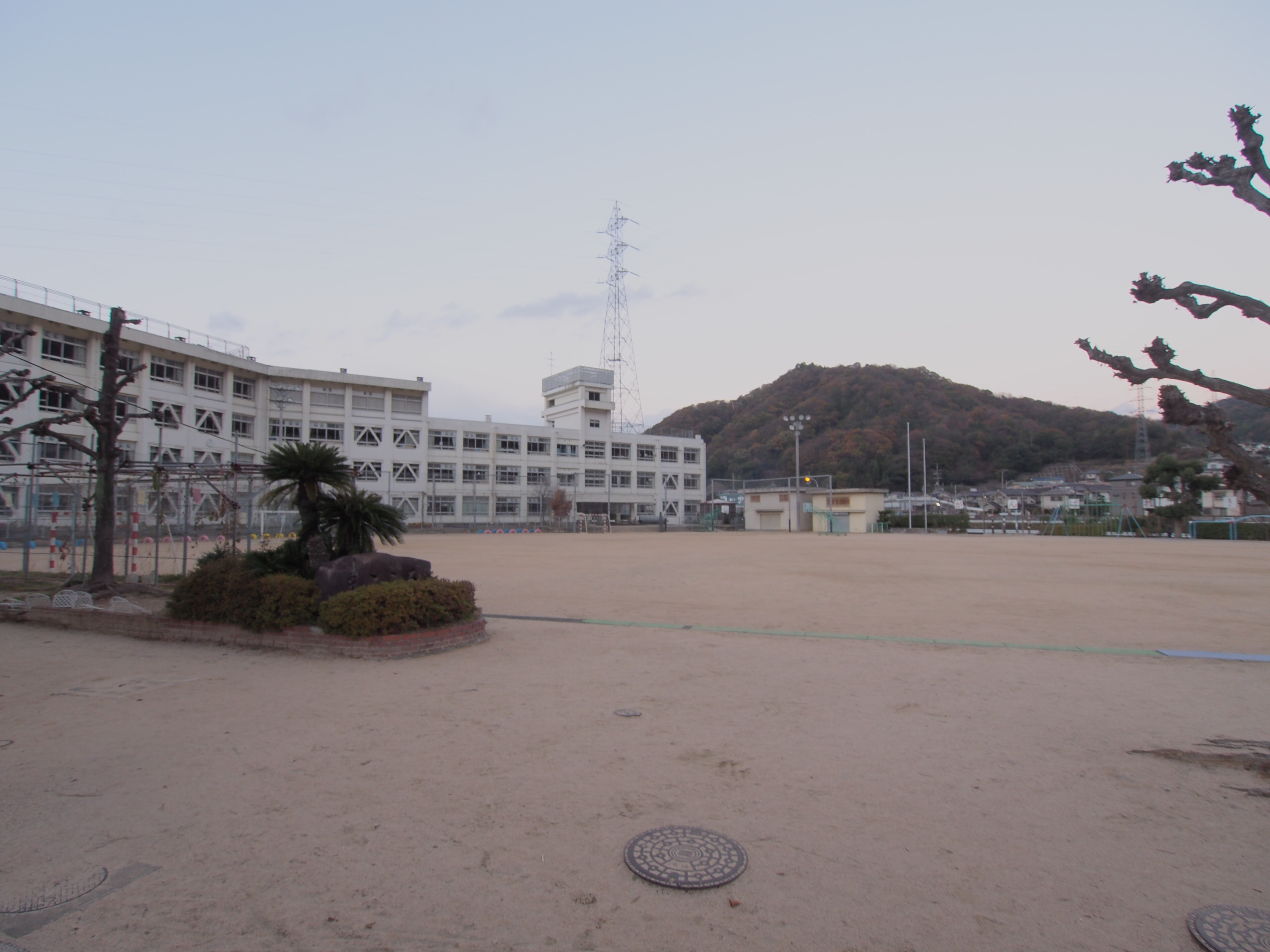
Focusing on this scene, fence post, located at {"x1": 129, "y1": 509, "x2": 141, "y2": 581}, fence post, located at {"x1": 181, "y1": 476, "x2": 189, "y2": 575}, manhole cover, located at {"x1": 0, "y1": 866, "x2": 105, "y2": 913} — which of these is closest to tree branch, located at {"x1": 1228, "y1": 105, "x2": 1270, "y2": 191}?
manhole cover, located at {"x1": 0, "y1": 866, "x2": 105, "y2": 913}

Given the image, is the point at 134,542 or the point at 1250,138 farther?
the point at 134,542

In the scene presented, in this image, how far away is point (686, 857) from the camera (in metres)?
3.49

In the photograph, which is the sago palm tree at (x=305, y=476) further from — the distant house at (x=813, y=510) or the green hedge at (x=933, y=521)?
the green hedge at (x=933, y=521)

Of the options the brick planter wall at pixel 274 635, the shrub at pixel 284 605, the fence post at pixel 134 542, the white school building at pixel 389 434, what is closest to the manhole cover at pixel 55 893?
the brick planter wall at pixel 274 635

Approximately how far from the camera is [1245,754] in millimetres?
4949

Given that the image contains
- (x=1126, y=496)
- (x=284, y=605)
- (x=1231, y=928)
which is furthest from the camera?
(x=1126, y=496)

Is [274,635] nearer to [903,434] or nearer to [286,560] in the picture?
[286,560]

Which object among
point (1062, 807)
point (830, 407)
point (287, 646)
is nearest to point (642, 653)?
point (287, 646)

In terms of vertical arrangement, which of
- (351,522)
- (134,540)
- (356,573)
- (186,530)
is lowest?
(356,573)

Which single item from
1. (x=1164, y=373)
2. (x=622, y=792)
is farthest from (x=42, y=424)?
(x=1164, y=373)

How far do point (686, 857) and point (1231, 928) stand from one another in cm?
229

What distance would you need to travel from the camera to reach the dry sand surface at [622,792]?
9.82 ft

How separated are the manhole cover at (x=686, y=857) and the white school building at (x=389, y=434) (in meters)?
35.2

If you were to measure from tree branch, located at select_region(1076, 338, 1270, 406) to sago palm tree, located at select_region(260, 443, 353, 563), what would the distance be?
28.0 ft
